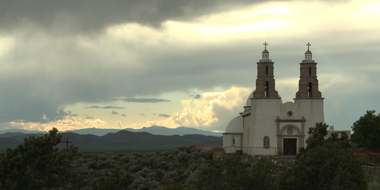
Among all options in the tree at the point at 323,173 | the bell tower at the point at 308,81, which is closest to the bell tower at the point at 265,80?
the bell tower at the point at 308,81

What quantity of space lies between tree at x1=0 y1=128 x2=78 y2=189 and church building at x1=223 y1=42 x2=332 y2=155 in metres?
23.7

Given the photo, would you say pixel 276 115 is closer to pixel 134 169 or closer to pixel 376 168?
pixel 376 168

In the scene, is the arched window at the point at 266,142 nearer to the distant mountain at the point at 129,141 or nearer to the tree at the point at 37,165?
the tree at the point at 37,165

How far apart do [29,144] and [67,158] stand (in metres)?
1.99

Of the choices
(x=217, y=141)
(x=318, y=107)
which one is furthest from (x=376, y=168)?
(x=217, y=141)

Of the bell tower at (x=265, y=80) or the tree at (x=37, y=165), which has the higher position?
the bell tower at (x=265, y=80)

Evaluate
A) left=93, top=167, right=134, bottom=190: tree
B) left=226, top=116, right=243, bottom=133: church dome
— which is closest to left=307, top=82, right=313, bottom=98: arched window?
left=226, top=116, right=243, bottom=133: church dome

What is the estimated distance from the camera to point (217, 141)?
6905 inches

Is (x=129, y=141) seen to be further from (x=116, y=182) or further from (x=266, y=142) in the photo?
(x=116, y=182)

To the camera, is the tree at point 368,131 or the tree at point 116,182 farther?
the tree at point 368,131

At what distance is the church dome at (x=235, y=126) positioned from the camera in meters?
49.8

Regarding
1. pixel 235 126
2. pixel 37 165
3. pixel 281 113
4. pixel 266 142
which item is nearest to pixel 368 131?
pixel 281 113

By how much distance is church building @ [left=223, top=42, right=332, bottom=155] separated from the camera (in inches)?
1762

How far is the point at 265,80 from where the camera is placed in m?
45.3
